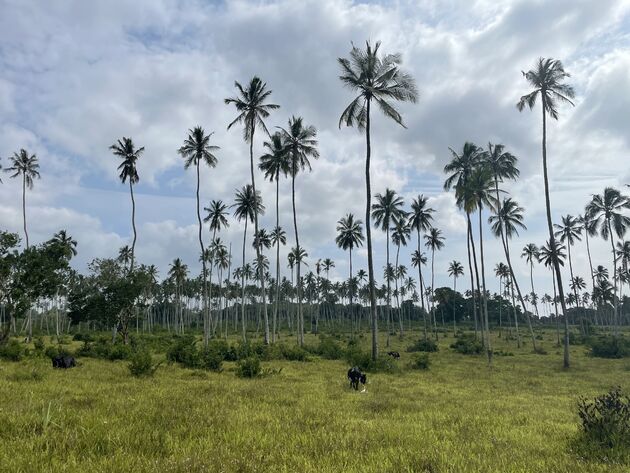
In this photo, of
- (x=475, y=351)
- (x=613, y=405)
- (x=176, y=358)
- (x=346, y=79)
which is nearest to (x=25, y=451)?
(x=613, y=405)

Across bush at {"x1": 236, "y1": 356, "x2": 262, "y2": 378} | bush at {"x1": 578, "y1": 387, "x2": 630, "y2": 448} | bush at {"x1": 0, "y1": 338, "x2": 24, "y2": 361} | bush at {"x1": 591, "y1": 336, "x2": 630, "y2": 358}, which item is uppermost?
bush at {"x1": 0, "y1": 338, "x2": 24, "y2": 361}

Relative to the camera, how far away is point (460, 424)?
9.96 metres

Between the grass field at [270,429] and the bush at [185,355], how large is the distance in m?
8.05

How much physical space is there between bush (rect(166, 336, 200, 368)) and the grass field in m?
8.05

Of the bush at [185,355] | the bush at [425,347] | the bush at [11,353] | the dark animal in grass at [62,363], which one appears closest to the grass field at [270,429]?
the dark animal in grass at [62,363]

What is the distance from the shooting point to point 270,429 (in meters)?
8.48

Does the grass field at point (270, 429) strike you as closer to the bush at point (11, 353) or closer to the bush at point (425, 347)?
the bush at point (11, 353)

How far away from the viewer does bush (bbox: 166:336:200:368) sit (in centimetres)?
2408

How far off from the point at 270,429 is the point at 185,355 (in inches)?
700

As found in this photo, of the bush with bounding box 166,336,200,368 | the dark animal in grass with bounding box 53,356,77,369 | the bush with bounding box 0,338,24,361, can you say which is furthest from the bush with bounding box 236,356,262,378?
the bush with bounding box 0,338,24,361

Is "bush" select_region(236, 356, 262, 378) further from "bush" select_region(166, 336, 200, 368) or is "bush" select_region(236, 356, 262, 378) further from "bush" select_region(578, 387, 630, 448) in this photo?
"bush" select_region(578, 387, 630, 448)

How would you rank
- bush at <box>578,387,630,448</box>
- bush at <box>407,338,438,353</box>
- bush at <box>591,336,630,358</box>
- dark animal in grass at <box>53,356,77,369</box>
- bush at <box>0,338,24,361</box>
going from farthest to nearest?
bush at <box>407,338,438,353</box> < bush at <box>591,336,630,358</box> < bush at <box>0,338,24,361</box> < dark animal in grass at <box>53,356,77,369</box> < bush at <box>578,387,630,448</box>

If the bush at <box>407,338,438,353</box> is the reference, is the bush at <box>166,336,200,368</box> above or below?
above

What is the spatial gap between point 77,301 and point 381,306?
110554 mm
